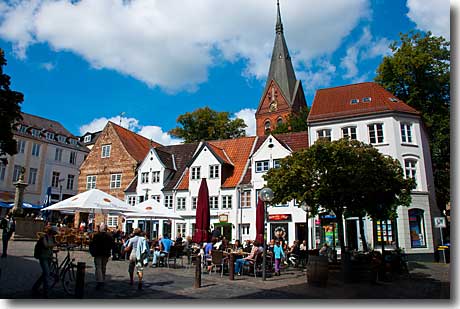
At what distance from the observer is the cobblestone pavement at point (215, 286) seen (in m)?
8.64

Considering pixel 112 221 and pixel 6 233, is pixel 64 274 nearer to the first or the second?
pixel 6 233

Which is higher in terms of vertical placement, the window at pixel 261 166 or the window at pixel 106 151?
the window at pixel 106 151

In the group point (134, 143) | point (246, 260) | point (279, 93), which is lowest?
point (246, 260)

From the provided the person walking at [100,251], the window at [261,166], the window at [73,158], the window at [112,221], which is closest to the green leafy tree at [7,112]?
the person walking at [100,251]

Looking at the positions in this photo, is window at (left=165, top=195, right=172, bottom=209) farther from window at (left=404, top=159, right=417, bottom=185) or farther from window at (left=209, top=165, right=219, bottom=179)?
window at (left=404, top=159, right=417, bottom=185)

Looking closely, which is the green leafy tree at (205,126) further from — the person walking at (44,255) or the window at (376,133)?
the person walking at (44,255)

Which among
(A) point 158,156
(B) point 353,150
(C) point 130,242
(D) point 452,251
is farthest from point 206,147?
(D) point 452,251

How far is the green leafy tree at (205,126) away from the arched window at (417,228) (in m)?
21.3

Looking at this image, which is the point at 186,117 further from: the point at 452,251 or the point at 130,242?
the point at 452,251

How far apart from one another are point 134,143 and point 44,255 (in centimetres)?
2810

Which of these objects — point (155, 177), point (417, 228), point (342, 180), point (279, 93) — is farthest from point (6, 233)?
point (279, 93)

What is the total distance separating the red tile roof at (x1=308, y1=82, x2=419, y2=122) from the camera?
945 inches

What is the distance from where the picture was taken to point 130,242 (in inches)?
391

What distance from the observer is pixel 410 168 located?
23.0m
